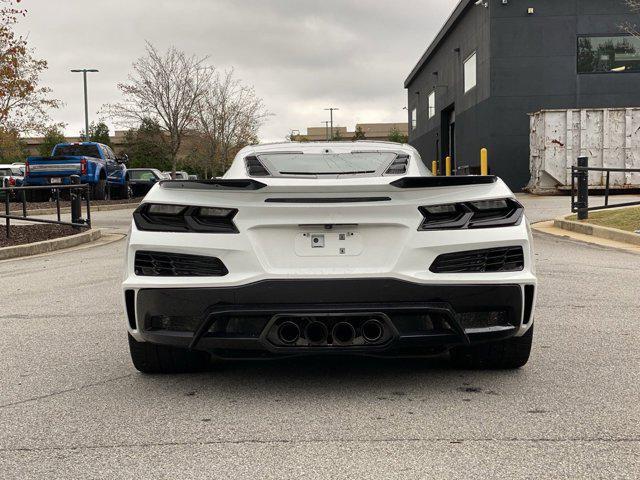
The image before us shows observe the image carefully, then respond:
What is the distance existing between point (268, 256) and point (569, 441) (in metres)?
1.62

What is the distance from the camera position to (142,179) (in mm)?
34000

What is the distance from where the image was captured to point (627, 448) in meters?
3.09

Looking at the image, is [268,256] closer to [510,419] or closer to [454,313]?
[454,313]

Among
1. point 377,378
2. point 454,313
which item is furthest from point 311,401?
point 454,313

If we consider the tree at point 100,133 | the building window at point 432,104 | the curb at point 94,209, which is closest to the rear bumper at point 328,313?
the curb at point 94,209

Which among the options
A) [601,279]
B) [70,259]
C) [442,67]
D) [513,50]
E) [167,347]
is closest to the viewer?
[167,347]

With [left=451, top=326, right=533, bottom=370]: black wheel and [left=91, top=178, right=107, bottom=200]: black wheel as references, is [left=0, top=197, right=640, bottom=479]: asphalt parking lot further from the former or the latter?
[left=91, top=178, right=107, bottom=200]: black wheel

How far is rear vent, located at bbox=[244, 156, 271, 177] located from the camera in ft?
15.0

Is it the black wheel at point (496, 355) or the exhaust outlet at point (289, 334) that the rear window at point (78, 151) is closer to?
the black wheel at point (496, 355)

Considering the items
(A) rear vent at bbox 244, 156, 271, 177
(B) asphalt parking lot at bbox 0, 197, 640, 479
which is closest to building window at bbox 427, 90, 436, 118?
(B) asphalt parking lot at bbox 0, 197, 640, 479

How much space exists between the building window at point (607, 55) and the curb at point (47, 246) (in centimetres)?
2007

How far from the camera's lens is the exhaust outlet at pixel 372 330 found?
3664 millimetres

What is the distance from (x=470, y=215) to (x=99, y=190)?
78.6 feet

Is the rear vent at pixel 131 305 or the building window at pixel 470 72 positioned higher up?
the building window at pixel 470 72
